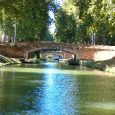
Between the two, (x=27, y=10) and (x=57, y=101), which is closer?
(x=57, y=101)

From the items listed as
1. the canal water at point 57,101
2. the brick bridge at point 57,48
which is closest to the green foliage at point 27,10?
the canal water at point 57,101

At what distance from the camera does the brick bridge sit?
98.6 m

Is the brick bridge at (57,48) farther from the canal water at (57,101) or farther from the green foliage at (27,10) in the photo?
the canal water at (57,101)

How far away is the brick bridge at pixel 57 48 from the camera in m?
98.6

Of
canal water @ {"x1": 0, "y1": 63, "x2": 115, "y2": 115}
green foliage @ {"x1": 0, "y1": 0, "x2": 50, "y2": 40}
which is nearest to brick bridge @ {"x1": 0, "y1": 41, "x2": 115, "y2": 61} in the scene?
green foliage @ {"x1": 0, "y1": 0, "x2": 50, "y2": 40}

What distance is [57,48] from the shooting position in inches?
4060

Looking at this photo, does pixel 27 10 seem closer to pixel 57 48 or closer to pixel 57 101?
pixel 57 101

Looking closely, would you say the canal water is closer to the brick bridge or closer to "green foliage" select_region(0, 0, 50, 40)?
"green foliage" select_region(0, 0, 50, 40)

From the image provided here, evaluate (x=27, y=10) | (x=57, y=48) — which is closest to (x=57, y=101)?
(x=27, y=10)

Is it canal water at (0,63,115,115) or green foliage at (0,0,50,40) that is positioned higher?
green foliage at (0,0,50,40)

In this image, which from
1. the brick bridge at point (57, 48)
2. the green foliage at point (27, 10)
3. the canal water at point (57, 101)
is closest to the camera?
the canal water at point (57, 101)

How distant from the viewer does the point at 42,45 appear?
102m

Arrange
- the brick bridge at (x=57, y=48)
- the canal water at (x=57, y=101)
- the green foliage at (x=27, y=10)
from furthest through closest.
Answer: the brick bridge at (x=57, y=48) < the green foliage at (x=27, y=10) < the canal water at (x=57, y=101)

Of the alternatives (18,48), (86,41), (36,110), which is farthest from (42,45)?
(36,110)
